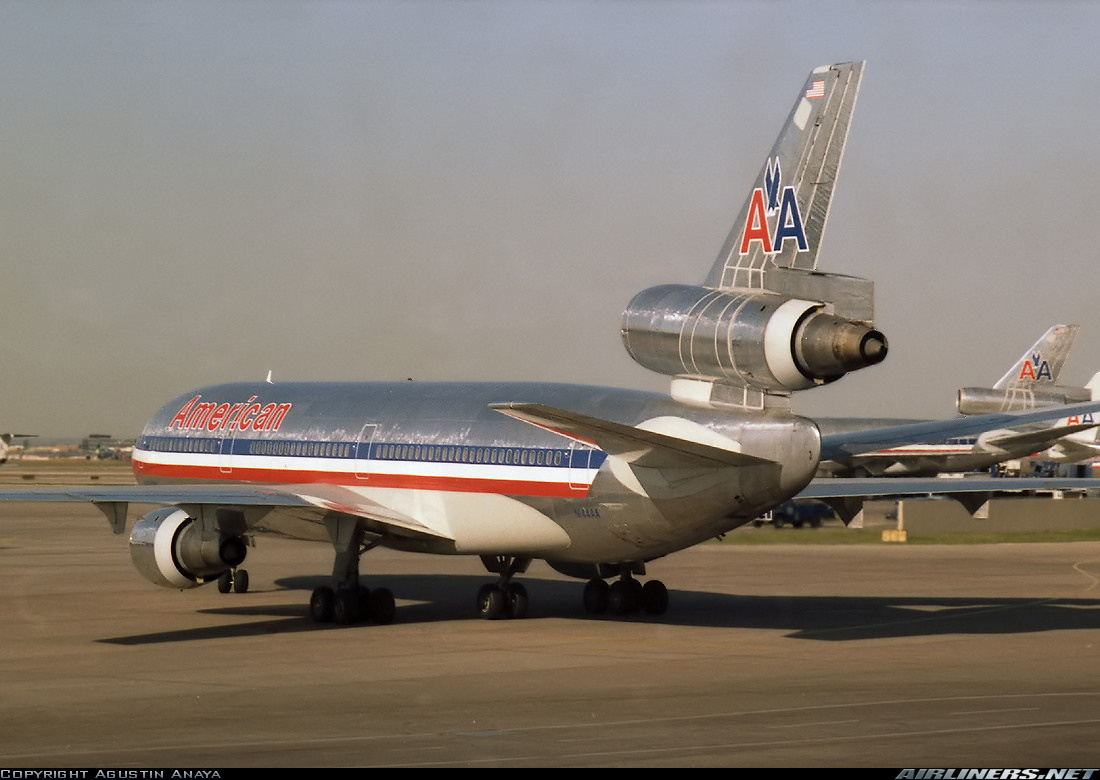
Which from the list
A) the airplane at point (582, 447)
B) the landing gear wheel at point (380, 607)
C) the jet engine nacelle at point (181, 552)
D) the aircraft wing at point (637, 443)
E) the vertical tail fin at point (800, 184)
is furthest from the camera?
the landing gear wheel at point (380, 607)

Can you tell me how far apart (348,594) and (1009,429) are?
46826 mm

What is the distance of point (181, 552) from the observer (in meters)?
26.4

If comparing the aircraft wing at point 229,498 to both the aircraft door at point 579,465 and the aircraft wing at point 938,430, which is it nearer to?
the aircraft door at point 579,465

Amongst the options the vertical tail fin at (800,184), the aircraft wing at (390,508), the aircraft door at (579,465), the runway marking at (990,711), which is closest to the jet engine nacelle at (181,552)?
the aircraft wing at (390,508)

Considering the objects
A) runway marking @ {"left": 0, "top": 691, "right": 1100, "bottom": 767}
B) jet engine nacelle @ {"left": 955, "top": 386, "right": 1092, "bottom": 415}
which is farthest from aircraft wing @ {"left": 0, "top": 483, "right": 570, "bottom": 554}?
jet engine nacelle @ {"left": 955, "top": 386, "right": 1092, "bottom": 415}

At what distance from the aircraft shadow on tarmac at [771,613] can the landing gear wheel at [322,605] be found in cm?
19

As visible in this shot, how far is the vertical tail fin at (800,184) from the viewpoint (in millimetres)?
21500

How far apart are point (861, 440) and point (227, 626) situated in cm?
1219

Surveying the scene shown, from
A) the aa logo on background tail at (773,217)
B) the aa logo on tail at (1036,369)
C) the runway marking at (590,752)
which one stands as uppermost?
the aa logo on background tail at (773,217)

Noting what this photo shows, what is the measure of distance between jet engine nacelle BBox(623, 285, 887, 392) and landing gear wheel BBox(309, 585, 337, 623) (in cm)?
878

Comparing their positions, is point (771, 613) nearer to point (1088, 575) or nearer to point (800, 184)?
point (800, 184)

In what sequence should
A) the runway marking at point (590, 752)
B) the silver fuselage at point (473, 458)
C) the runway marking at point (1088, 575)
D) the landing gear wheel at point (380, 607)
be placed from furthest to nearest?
the runway marking at point (1088, 575)
the landing gear wheel at point (380, 607)
the silver fuselage at point (473, 458)
the runway marking at point (590, 752)

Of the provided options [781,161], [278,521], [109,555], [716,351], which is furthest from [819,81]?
[109,555]

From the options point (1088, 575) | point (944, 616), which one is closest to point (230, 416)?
point (944, 616)
